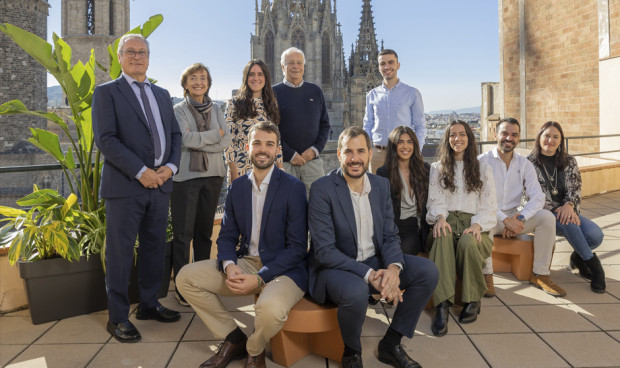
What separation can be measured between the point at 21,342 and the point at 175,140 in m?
1.69

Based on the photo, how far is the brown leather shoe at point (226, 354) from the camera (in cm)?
265

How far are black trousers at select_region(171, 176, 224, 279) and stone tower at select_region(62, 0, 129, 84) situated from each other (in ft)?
110

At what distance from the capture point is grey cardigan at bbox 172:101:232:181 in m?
3.62

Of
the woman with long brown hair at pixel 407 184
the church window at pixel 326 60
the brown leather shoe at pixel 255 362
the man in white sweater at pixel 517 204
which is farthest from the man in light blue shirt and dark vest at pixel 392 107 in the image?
the church window at pixel 326 60

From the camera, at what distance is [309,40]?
51000 mm

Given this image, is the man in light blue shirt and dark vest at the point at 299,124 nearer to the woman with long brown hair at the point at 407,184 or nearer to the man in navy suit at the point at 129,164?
the woman with long brown hair at the point at 407,184

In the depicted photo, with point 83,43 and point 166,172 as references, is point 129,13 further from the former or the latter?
point 166,172

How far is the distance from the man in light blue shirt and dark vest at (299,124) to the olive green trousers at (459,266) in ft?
4.16

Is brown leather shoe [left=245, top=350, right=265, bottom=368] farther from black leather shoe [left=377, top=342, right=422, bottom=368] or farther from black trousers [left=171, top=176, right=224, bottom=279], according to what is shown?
black trousers [left=171, top=176, right=224, bottom=279]

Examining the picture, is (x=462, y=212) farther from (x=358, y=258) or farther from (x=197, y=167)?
(x=197, y=167)

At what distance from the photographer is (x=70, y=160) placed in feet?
11.9

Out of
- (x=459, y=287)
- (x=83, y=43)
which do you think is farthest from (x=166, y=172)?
(x=83, y=43)

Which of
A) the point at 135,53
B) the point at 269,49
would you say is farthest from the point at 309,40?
the point at 135,53

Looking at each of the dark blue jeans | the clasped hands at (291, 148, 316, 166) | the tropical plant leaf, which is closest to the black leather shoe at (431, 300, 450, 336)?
the dark blue jeans
